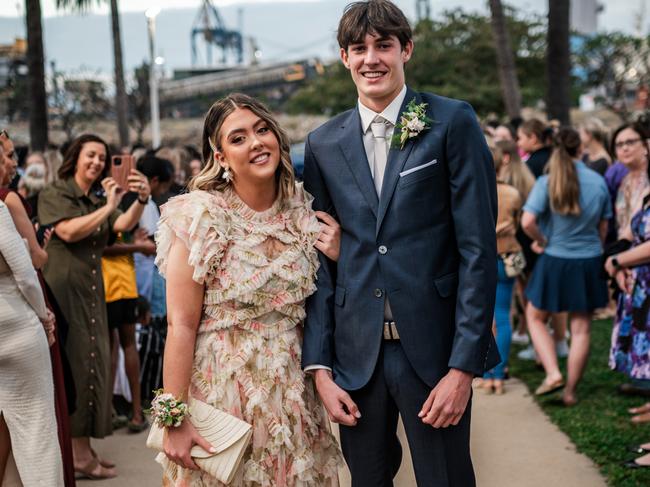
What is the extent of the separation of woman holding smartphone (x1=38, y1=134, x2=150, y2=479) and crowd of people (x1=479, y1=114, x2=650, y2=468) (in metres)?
3.17

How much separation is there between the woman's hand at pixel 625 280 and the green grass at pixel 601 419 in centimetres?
100

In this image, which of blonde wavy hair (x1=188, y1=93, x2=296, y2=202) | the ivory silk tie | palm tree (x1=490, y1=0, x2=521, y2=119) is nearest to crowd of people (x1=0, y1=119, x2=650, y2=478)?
blonde wavy hair (x1=188, y1=93, x2=296, y2=202)

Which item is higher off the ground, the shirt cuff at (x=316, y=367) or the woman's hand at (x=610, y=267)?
the shirt cuff at (x=316, y=367)

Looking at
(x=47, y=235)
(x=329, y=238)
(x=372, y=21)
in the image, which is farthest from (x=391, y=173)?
(x=47, y=235)

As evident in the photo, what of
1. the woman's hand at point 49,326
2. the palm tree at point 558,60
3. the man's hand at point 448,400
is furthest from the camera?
the palm tree at point 558,60

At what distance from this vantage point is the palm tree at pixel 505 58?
48.3ft

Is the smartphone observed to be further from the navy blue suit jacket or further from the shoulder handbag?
the shoulder handbag

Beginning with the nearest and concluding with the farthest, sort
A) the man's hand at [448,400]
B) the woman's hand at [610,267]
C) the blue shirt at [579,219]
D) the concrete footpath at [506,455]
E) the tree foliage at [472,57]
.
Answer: the man's hand at [448,400] < the concrete footpath at [506,455] < the woman's hand at [610,267] < the blue shirt at [579,219] < the tree foliage at [472,57]

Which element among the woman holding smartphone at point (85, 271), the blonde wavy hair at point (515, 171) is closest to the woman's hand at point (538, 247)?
the blonde wavy hair at point (515, 171)

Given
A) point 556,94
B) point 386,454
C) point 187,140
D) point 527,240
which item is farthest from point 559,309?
point 187,140

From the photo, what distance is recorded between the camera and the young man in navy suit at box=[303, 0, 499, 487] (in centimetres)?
283

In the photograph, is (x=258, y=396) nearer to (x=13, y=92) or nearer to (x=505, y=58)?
(x=505, y=58)

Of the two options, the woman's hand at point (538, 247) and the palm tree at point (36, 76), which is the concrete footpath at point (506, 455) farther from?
the palm tree at point (36, 76)

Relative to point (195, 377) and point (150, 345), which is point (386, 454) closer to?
point (195, 377)
